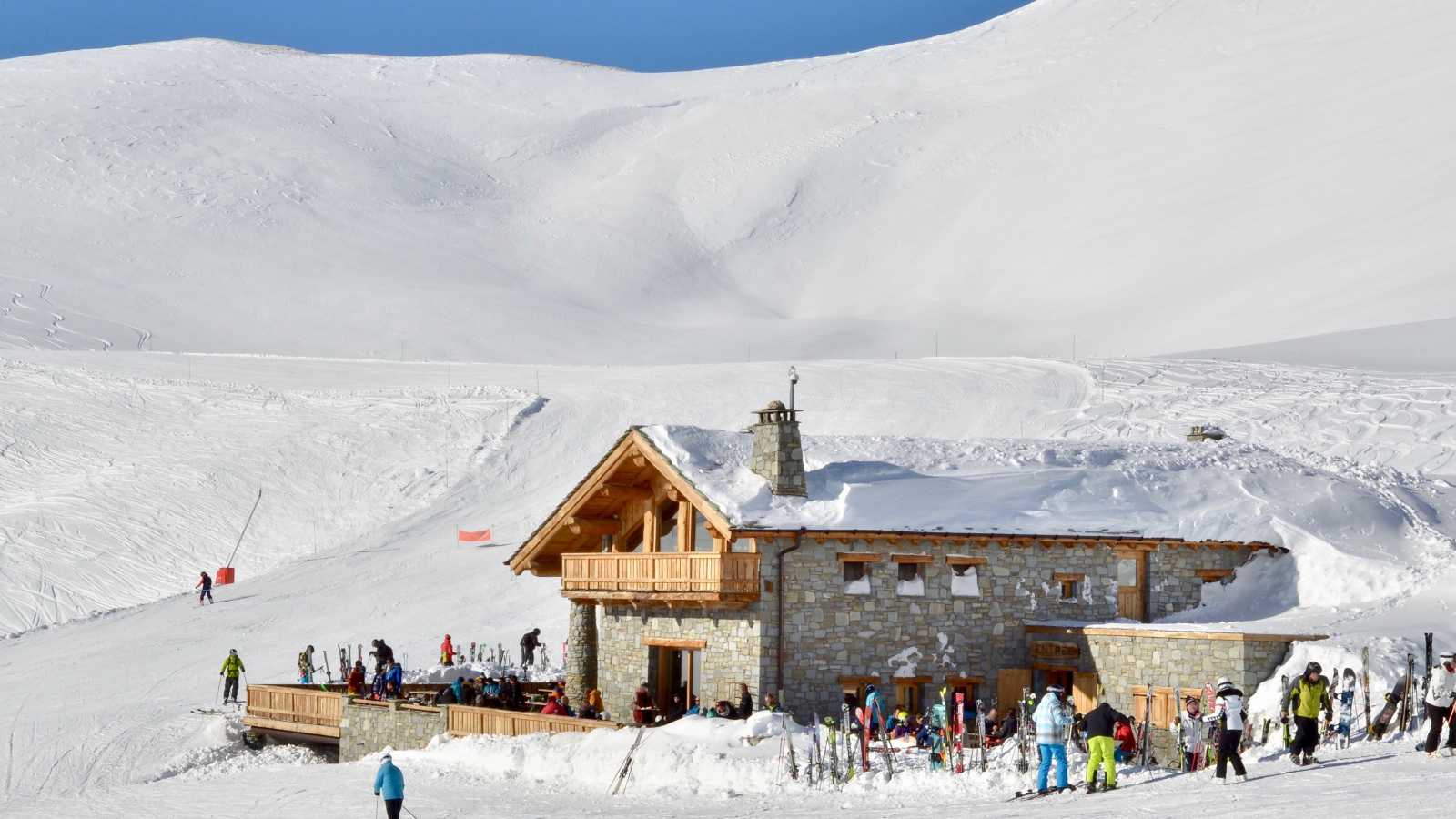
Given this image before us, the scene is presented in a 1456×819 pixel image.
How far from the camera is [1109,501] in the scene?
2669 cm

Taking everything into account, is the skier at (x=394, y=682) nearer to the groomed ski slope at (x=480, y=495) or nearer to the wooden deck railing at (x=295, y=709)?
the wooden deck railing at (x=295, y=709)

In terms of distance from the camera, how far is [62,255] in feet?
345

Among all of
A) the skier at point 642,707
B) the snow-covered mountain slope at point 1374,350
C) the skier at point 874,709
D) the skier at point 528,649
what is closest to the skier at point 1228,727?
the skier at point 874,709

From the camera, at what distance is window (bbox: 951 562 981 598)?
81.8 ft

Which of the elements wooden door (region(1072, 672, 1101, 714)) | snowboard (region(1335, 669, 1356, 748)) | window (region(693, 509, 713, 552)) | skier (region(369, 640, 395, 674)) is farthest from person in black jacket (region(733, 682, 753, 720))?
skier (region(369, 640, 395, 674))

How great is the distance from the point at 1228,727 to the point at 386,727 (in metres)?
14.7

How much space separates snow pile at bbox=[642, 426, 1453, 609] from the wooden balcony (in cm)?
71

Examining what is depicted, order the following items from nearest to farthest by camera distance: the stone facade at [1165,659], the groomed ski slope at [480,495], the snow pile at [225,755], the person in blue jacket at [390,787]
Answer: the person in blue jacket at [390,787], the stone facade at [1165,659], the groomed ski slope at [480,495], the snow pile at [225,755]

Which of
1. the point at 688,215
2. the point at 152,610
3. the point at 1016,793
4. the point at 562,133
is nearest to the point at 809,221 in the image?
the point at 688,215


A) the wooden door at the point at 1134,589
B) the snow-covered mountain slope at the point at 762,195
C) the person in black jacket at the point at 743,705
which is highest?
the snow-covered mountain slope at the point at 762,195

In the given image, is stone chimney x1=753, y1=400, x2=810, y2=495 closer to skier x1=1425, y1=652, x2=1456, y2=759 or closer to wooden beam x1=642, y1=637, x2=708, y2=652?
wooden beam x1=642, y1=637, x2=708, y2=652

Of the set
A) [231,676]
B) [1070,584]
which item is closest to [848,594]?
[1070,584]

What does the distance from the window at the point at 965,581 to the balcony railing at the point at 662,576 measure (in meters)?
3.28

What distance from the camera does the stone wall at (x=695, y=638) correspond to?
77.7ft
